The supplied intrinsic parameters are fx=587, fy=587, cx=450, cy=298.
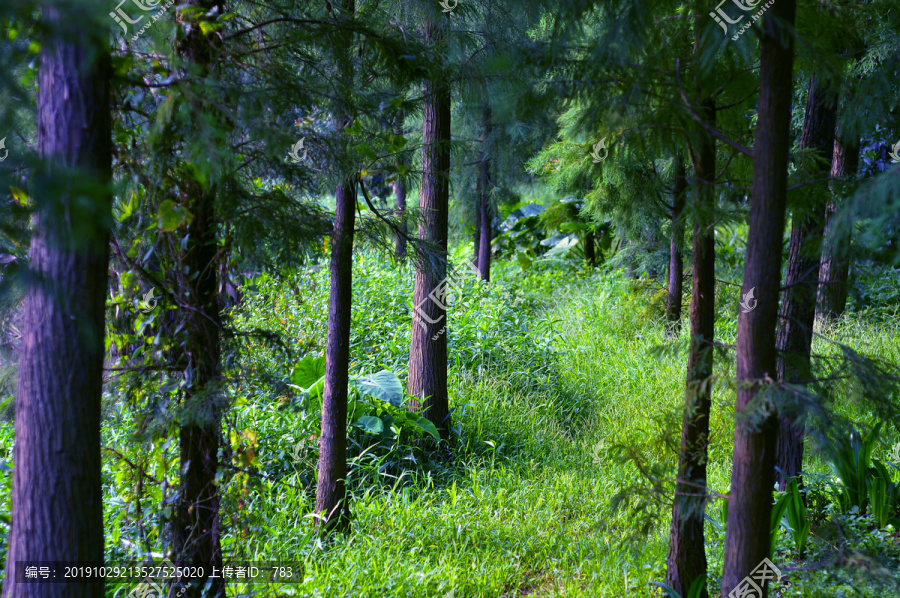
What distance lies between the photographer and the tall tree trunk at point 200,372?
107 inches

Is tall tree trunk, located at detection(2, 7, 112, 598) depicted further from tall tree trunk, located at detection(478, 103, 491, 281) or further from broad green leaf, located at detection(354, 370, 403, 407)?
tall tree trunk, located at detection(478, 103, 491, 281)

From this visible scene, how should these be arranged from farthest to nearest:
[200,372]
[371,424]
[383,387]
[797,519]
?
[383,387] < [371,424] < [797,519] < [200,372]

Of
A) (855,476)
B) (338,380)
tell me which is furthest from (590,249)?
(338,380)

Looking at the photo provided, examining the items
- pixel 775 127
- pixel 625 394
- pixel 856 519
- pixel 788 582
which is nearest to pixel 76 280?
pixel 775 127

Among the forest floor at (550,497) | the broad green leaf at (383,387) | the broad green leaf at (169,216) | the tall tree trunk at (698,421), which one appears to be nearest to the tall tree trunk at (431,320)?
the broad green leaf at (383,387)

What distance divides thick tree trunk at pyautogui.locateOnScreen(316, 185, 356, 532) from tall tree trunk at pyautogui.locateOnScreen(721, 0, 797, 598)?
7.99 ft

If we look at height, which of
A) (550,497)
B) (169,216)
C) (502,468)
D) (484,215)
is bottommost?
(550,497)

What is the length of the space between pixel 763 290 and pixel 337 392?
2.79 meters

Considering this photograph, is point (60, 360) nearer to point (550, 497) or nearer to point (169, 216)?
point (169, 216)

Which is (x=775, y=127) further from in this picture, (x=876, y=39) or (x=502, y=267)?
(x=502, y=267)

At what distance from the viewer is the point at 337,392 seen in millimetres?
4129

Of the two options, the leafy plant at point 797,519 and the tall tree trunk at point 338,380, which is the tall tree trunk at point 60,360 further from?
the leafy plant at point 797,519

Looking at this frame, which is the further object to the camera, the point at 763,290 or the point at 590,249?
the point at 590,249

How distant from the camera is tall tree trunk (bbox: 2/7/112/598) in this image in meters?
1.94
